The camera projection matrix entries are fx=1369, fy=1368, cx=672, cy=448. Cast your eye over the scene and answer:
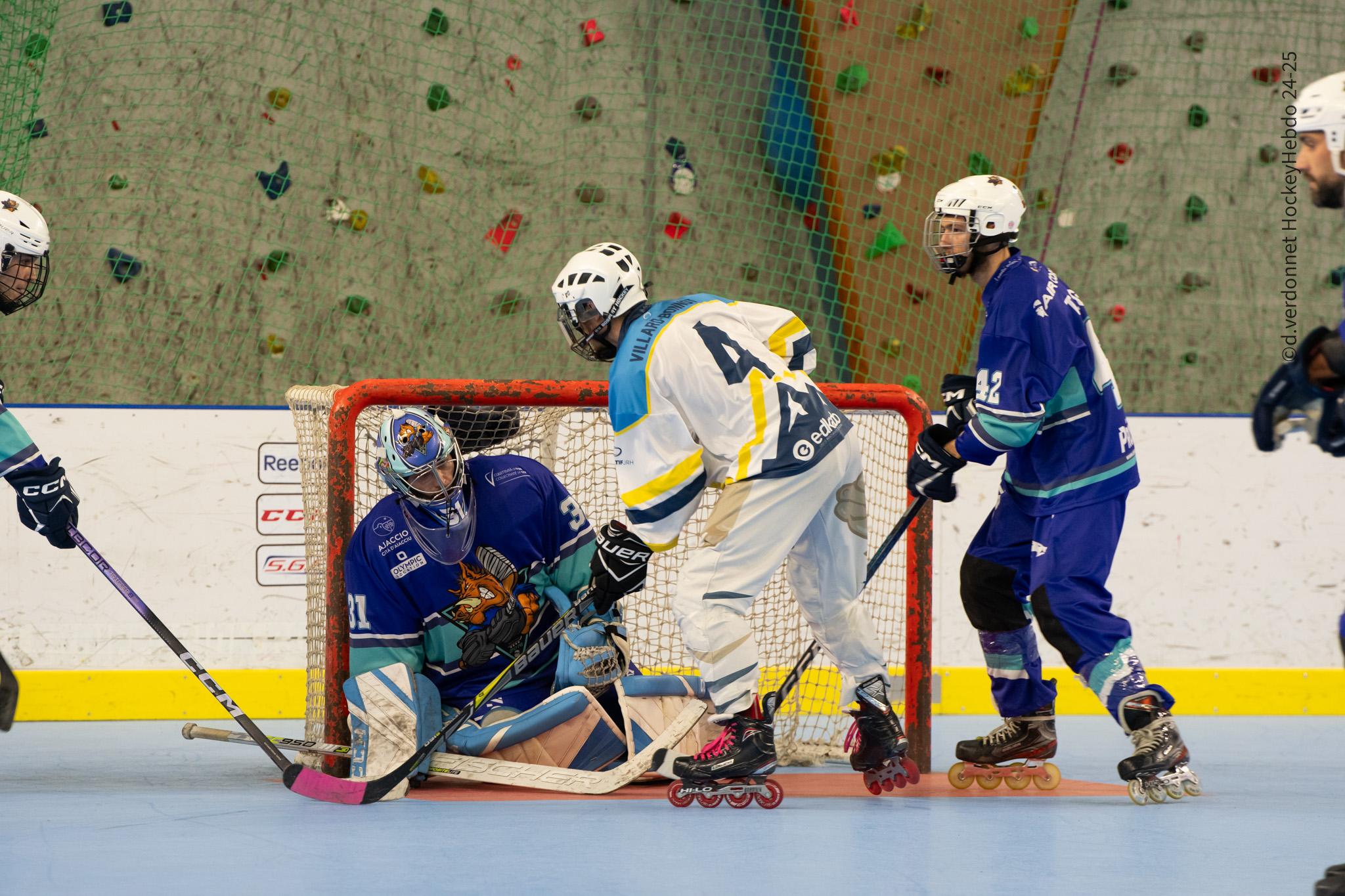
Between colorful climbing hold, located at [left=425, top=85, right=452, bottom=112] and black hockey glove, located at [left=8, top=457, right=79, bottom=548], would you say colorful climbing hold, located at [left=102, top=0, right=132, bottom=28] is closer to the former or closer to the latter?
colorful climbing hold, located at [left=425, top=85, right=452, bottom=112]

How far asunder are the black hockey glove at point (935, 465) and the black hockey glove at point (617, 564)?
0.69 m

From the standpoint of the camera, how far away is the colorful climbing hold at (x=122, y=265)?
19.9 ft

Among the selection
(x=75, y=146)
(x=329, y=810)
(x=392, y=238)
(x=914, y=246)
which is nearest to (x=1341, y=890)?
(x=329, y=810)

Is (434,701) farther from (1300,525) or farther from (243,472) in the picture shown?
(1300,525)

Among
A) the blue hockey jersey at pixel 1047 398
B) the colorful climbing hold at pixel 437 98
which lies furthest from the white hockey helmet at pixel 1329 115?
the colorful climbing hold at pixel 437 98

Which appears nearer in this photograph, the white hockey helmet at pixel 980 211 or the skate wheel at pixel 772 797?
the skate wheel at pixel 772 797

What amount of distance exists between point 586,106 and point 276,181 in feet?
4.87

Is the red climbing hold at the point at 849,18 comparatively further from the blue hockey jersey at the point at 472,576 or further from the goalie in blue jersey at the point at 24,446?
the goalie in blue jersey at the point at 24,446

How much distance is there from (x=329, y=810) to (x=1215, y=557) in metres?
3.52

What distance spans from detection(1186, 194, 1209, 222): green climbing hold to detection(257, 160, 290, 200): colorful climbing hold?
4.42 m

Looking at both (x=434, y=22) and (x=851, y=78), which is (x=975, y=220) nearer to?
(x=851, y=78)

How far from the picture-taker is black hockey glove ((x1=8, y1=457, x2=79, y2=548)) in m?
3.42

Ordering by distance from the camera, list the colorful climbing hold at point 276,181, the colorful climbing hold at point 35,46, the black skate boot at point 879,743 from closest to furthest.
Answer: the black skate boot at point 879,743
the colorful climbing hold at point 35,46
the colorful climbing hold at point 276,181

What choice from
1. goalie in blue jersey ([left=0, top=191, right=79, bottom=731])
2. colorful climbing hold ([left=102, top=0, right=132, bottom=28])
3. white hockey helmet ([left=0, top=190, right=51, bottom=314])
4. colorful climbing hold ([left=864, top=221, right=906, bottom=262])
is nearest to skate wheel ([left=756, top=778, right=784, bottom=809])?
goalie in blue jersey ([left=0, top=191, right=79, bottom=731])
